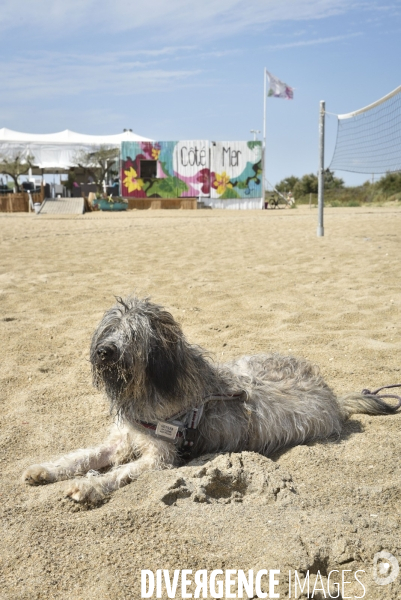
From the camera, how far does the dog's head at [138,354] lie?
127 inches

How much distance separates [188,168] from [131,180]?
3.78 metres

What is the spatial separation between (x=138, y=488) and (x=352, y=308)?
4.32 meters

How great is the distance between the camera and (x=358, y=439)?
3875 millimetres

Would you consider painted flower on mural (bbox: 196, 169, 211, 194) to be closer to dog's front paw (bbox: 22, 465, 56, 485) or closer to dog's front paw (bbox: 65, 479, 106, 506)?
dog's front paw (bbox: 22, 465, 56, 485)

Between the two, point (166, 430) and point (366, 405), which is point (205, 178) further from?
point (166, 430)

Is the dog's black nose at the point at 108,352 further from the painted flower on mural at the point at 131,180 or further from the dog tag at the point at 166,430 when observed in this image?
the painted flower on mural at the point at 131,180

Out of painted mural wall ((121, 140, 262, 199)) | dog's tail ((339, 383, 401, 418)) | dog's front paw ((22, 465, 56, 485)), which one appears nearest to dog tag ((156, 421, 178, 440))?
dog's front paw ((22, 465, 56, 485))

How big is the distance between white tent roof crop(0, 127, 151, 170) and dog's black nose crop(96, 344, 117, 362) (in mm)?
38111

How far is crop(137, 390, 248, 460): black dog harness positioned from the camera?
11.4 ft

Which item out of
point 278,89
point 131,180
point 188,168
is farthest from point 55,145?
point 278,89

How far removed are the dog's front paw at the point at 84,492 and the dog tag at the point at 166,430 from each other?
47 cm

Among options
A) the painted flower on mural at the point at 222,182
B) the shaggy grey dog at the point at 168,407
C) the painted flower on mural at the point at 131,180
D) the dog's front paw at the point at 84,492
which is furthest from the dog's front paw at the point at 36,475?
the painted flower on mural at the point at 222,182

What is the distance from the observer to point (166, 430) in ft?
11.4

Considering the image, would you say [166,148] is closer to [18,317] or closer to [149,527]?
[18,317]
